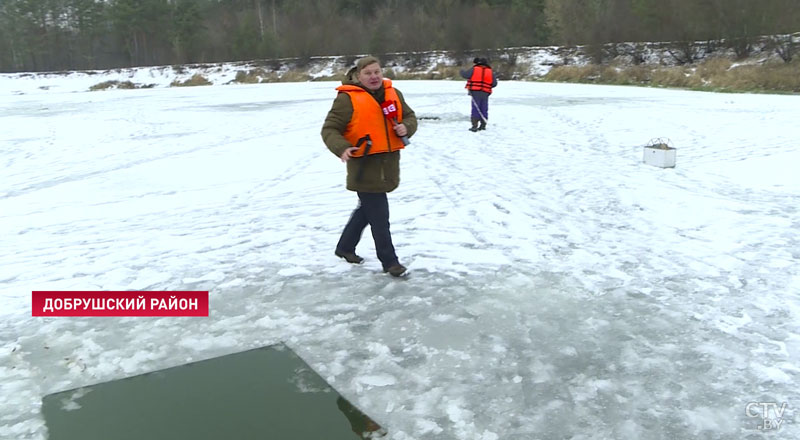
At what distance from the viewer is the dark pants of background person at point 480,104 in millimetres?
12156

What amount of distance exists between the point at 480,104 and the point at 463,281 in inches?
323

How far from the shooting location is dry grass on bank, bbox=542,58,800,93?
21.3 meters

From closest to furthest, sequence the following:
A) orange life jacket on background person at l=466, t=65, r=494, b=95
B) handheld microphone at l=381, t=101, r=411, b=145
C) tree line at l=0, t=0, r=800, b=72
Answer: handheld microphone at l=381, t=101, r=411, b=145
orange life jacket on background person at l=466, t=65, r=494, b=95
tree line at l=0, t=0, r=800, b=72

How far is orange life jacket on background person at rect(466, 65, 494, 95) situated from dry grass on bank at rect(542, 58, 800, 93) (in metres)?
13.8

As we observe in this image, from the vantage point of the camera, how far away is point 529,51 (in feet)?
135

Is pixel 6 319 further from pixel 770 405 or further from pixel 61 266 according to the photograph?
pixel 770 405

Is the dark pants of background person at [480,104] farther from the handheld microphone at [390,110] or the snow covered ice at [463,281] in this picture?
the handheld microphone at [390,110]

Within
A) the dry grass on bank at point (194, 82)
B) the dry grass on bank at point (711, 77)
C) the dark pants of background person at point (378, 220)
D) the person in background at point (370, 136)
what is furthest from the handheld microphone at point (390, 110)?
the dry grass on bank at point (194, 82)

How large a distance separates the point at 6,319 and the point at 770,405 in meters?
4.53

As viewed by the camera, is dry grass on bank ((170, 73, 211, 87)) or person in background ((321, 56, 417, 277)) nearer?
person in background ((321, 56, 417, 277))
